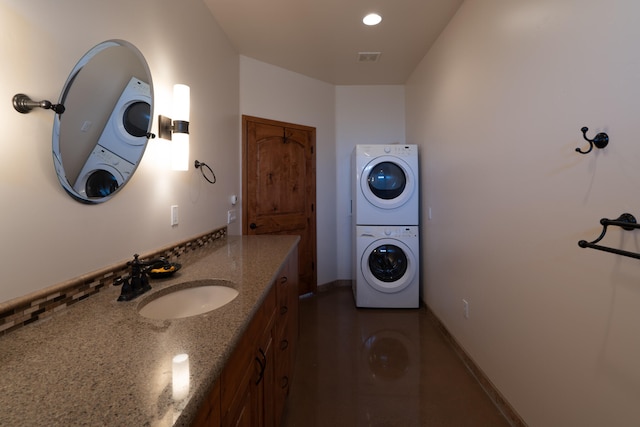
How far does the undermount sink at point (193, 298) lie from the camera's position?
3.72 feet

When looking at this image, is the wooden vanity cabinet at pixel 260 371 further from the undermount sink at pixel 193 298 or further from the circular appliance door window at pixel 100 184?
the circular appliance door window at pixel 100 184

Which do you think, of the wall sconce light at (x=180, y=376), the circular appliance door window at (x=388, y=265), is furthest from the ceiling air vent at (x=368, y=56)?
the wall sconce light at (x=180, y=376)

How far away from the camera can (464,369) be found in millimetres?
2051

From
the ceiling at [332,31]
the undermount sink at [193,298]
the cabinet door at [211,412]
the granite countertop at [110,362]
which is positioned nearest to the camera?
the granite countertop at [110,362]

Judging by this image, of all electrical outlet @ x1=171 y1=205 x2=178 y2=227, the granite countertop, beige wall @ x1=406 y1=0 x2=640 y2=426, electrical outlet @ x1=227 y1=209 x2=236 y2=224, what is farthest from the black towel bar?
electrical outlet @ x1=227 y1=209 x2=236 y2=224

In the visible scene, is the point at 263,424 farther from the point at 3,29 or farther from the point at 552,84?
the point at 552,84

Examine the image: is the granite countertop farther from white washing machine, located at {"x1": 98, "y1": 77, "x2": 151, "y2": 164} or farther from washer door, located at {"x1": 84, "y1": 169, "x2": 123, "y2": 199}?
white washing machine, located at {"x1": 98, "y1": 77, "x2": 151, "y2": 164}

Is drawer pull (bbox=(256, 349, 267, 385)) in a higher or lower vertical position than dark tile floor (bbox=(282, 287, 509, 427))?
higher

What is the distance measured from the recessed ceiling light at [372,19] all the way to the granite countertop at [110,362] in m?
2.29

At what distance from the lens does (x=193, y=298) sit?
1227 millimetres

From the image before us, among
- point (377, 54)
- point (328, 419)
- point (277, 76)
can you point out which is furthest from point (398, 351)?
point (277, 76)

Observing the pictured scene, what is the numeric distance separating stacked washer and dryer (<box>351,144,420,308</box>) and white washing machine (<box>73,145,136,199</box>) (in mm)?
2215

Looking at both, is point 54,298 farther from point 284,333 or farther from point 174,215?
point 284,333

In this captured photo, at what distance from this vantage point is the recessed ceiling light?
2250 mm
